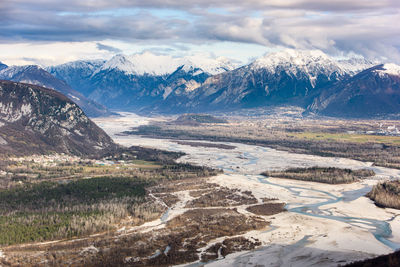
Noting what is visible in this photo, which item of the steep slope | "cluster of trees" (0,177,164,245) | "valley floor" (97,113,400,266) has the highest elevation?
the steep slope

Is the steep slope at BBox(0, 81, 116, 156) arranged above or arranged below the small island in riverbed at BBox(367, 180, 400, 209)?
above

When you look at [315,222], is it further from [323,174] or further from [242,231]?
[323,174]

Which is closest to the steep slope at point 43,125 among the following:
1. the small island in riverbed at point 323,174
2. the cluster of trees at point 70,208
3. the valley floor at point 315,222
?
the cluster of trees at point 70,208

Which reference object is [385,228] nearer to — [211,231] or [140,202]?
[211,231]

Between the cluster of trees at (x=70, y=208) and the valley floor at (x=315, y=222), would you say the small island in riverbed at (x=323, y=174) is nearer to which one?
the valley floor at (x=315, y=222)

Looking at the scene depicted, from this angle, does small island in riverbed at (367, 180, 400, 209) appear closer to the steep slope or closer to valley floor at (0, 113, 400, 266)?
valley floor at (0, 113, 400, 266)

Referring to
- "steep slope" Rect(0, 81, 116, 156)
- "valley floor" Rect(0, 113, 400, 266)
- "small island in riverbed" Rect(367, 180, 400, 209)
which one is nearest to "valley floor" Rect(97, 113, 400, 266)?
"valley floor" Rect(0, 113, 400, 266)

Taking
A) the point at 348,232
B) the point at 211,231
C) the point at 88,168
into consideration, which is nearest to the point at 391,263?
the point at 348,232
